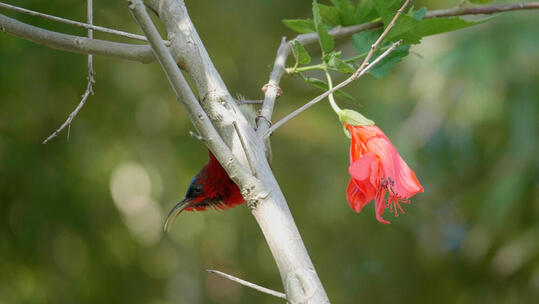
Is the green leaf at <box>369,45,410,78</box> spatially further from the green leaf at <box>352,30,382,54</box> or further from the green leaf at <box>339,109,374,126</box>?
the green leaf at <box>339,109,374,126</box>

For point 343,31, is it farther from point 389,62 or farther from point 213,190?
point 213,190

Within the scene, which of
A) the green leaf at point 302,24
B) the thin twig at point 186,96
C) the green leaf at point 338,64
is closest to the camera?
the thin twig at point 186,96

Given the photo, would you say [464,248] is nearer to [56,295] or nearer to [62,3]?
[56,295]

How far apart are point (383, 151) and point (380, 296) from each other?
3661mm

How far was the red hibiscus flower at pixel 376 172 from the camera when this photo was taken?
3.06ft

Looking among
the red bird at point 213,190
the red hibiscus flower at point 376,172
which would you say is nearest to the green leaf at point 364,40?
the red hibiscus flower at point 376,172

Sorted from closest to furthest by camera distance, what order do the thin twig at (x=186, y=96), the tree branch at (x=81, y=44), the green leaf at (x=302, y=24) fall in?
the thin twig at (x=186, y=96) → the tree branch at (x=81, y=44) → the green leaf at (x=302, y=24)

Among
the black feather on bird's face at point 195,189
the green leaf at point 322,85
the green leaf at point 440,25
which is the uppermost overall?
the green leaf at point 440,25

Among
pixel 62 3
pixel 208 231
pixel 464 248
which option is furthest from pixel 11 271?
pixel 464 248

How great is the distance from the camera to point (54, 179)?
10.3 feet

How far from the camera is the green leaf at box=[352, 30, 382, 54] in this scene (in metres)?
1.12

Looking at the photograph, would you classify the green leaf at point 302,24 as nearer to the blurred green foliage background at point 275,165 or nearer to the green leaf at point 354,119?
the green leaf at point 354,119

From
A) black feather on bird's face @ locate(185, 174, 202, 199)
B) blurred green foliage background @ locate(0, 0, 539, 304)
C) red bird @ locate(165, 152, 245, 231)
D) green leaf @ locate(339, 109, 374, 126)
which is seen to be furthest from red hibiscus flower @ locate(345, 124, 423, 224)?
blurred green foliage background @ locate(0, 0, 539, 304)

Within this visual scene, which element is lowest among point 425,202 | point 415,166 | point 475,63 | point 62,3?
point 425,202
